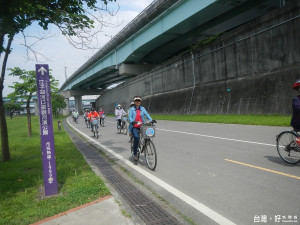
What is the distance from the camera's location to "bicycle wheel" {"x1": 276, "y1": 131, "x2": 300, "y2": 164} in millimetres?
5531

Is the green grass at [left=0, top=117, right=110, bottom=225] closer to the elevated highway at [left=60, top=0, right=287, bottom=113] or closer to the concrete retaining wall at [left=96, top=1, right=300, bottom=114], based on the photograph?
the concrete retaining wall at [left=96, top=1, right=300, bottom=114]

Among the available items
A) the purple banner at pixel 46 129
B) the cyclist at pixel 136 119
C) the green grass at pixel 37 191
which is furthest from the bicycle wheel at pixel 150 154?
the purple banner at pixel 46 129

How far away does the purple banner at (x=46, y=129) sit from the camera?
4.81 m

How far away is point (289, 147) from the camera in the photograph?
5.65m

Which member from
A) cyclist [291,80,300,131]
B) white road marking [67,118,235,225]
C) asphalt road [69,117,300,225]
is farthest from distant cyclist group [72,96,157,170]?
cyclist [291,80,300,131]

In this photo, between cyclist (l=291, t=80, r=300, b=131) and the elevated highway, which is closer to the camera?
cyclist (l=291, t=80, r=300, b=131)

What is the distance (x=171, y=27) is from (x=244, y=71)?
321 inches

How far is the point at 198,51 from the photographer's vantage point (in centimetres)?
2406

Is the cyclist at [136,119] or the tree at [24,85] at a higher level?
the tree at [24,85]

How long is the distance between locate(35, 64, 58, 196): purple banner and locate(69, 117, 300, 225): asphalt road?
189cm

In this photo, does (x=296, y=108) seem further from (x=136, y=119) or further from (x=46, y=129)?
(x=46, y=129)

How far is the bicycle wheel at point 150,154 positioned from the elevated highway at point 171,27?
49.5 feet

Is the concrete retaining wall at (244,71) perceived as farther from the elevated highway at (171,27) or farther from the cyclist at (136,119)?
the cyclist at (136,119)

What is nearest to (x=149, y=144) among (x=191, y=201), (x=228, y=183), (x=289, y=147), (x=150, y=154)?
(x=150, y=154)
